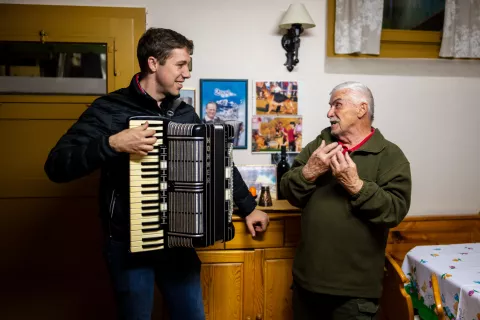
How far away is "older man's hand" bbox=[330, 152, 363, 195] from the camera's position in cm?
168

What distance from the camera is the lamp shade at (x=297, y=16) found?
2.62 meters

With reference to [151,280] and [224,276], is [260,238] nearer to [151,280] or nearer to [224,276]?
[224,276]

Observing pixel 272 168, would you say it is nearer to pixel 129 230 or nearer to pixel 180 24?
Answer: pixel 180 24

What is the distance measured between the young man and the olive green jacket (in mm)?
523

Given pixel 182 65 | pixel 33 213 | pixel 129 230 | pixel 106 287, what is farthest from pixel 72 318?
pixel 182 65

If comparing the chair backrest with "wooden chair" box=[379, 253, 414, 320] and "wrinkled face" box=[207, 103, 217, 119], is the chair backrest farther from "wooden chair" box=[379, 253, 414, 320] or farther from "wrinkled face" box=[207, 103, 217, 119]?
"wrinkled face" box=[207, 103, 217, 119]

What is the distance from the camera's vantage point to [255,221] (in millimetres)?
2098

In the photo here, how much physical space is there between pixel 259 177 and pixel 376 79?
100 cm

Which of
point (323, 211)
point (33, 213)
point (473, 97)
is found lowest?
point (33, 213)

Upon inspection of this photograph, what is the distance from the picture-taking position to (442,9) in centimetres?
293

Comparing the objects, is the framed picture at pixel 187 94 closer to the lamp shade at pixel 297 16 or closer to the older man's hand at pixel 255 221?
the lamp shade at pixel 297 16

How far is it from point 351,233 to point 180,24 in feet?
5.48

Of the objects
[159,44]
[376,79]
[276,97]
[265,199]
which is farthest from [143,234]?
[376,79]

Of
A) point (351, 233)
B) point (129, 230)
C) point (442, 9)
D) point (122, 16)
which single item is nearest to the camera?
point (129, 230)
